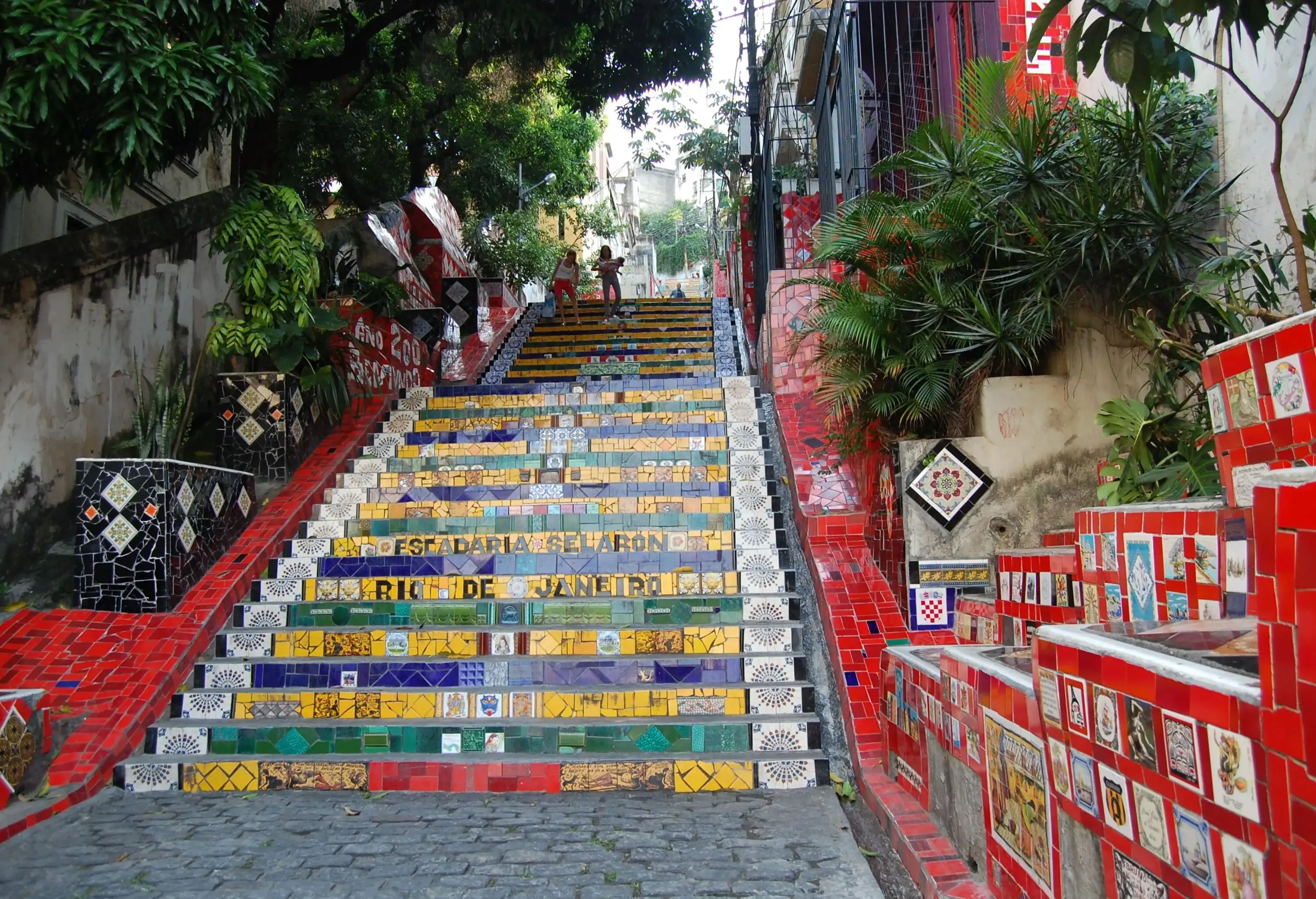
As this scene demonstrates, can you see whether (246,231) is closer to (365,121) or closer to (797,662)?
(797,662)

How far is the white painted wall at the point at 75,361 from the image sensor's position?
5656mm

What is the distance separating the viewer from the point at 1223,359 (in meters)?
2.98

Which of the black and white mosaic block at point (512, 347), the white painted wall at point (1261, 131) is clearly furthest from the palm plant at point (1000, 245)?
the black and white mosaic block at point (512, 347)

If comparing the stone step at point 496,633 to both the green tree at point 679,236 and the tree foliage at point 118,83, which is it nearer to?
the tree foliage at point 118,83

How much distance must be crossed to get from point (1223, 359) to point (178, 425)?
19.2 ft

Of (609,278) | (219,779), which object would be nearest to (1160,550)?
(219,779)

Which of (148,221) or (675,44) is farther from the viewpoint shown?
(675,44)

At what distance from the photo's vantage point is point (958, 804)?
10.2 feet

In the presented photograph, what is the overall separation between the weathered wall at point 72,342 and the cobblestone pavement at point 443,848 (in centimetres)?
246

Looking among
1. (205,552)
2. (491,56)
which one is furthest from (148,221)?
(491,56)

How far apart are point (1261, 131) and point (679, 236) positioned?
137 feet

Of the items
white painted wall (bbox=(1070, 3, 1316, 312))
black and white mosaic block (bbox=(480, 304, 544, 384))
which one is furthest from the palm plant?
black and white mosaic block (bbox=(480, 304, 544, 384))

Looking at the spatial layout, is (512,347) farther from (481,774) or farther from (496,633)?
(481,774)

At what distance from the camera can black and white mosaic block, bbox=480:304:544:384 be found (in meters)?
11.5
